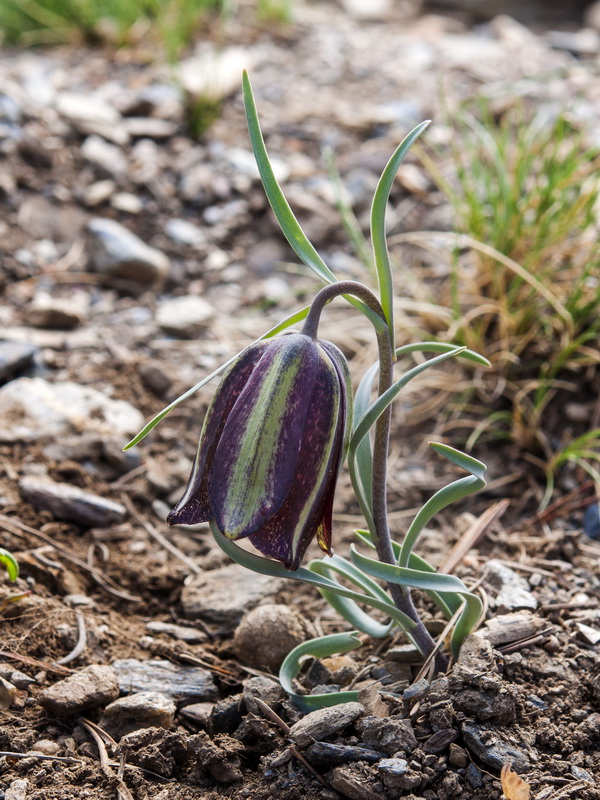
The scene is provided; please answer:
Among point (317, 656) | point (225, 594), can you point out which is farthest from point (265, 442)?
point (225, 594)

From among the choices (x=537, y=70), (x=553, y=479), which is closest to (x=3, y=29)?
(x=537, y=70)

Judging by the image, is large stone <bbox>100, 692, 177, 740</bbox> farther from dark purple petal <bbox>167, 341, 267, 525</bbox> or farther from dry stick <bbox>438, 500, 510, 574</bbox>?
dry stick <bbox>438, 500, 510, 574</bbox>

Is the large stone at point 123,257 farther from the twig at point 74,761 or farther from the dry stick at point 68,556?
the twig at point 74,761

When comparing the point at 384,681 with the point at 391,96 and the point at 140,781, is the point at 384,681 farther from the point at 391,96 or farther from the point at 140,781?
the point at 391,96

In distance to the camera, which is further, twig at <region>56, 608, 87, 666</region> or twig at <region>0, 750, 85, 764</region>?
twig at <region>56, 608, 87, 666</region>

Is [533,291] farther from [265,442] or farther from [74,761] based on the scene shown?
[74,761]

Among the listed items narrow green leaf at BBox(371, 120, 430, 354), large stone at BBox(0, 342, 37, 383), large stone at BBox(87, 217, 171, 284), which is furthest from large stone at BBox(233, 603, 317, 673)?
large stone at BBox(87, 217, 171, 284)
